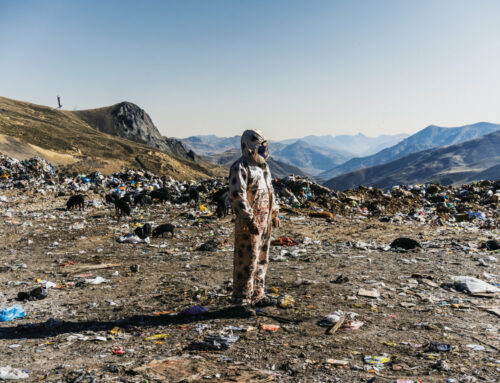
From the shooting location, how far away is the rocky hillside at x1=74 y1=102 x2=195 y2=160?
68.1 meters

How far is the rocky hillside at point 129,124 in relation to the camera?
68.1m

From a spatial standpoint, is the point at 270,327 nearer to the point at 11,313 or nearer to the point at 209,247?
the point at 11,313

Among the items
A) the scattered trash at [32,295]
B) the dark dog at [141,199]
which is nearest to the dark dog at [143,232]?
the scattered trash at [32,295]

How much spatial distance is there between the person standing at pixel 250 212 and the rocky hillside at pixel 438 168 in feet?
285

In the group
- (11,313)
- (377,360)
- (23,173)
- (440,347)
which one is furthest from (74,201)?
(440,347)

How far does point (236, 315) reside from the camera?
12.8 feet

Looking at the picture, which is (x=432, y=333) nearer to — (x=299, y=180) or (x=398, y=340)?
(x=398, y=340)

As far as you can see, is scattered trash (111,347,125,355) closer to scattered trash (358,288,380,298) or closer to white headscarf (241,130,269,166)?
white headscarf (241,130,269,166)

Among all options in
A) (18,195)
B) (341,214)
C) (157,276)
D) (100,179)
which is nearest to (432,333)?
(157,276)

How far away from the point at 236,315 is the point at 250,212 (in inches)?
47.5

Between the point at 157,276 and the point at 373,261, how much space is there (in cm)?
385

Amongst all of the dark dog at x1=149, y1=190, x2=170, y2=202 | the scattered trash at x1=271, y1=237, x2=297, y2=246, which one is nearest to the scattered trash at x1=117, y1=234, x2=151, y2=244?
Result: the scattered trash at x1=271, y1=237, x2=297, y2=246

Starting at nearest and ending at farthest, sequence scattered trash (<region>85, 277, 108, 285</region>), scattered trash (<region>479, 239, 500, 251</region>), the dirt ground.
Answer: the dirt ground
scattered trash (<region>85, 277, 108, 285</region>)
scattered trash (<region>479, 239, 500, 251</region>)

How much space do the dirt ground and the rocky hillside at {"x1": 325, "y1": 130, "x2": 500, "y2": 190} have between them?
8416cm
